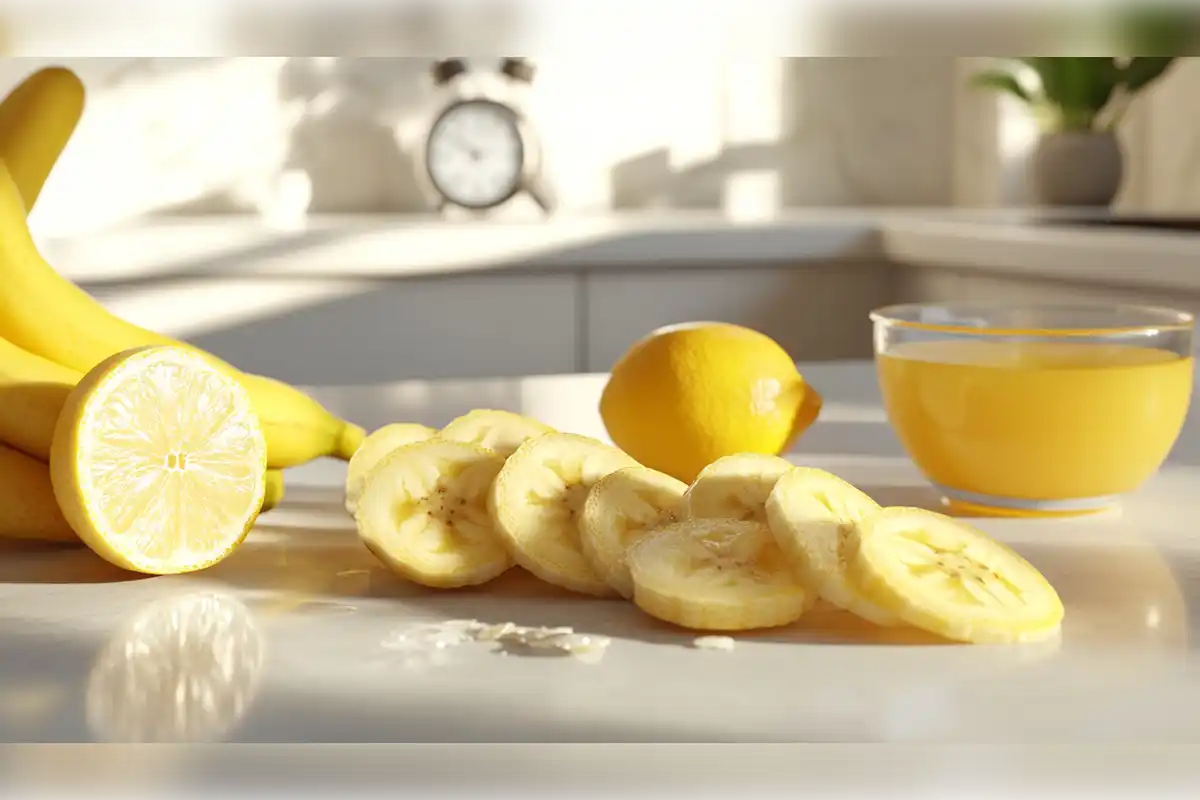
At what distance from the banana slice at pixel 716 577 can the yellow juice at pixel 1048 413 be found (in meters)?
0.25

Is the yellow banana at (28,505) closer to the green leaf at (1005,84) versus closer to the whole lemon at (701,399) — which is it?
the whole lemon at (701,399)

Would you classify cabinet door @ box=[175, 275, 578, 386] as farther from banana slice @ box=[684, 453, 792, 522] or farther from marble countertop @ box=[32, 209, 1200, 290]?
banana slice @ box=[684, 453, 792, 522]

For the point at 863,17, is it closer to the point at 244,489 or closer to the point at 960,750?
the point at 960,750

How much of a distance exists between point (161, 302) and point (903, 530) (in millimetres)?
2437

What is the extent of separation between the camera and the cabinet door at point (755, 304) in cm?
292

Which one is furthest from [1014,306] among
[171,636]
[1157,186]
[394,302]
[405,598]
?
[1157,186]

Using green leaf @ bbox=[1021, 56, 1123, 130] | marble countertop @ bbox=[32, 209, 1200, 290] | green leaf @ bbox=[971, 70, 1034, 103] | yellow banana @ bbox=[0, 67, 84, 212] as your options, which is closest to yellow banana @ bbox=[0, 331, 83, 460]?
yellow banana @ bbox=[0, 67, 84, 212]

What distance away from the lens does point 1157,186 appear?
11.3ft

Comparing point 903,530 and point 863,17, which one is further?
point 903,530

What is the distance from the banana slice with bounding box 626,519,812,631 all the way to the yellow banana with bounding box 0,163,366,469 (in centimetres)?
32

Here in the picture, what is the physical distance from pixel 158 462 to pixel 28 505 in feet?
0.30

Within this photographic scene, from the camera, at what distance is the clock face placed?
10.7 feet

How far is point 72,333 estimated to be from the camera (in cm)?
85

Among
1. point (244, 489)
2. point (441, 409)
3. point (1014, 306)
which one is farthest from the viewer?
point (441, 409)
